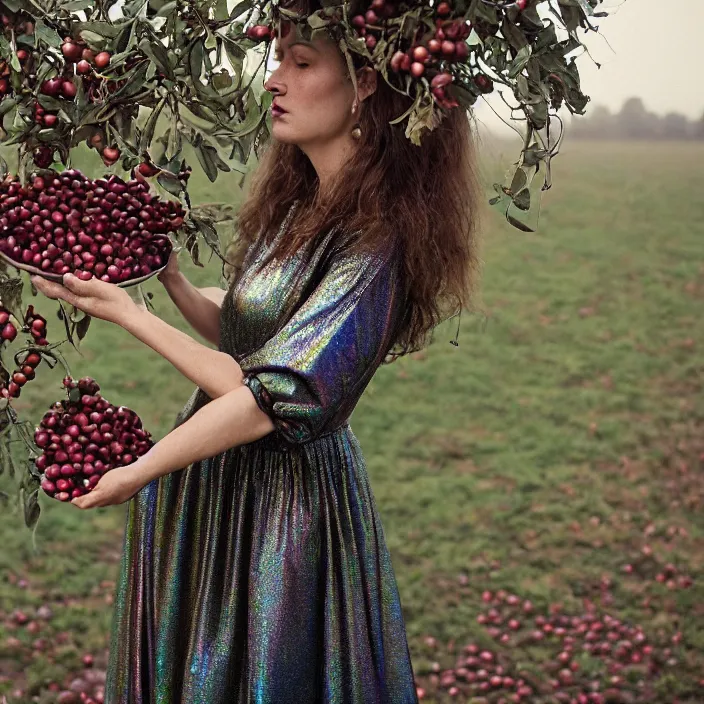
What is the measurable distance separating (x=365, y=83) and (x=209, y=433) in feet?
1.68

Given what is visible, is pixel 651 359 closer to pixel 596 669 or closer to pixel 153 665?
pixel 596 669

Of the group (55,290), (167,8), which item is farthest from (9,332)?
(167,8)

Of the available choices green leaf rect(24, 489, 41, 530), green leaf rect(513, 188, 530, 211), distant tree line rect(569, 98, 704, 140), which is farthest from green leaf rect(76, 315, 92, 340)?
distant tree line rect(569, 98, 704, 140)

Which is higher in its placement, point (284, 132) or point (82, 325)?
point (284, 132)

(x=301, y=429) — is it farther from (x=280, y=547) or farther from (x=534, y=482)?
(x=534, y=482)

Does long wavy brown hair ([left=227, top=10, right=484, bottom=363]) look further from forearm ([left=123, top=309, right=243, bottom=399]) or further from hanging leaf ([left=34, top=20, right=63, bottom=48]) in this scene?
hanging leaf ([left=34, top=20, right=63, bottom=48])

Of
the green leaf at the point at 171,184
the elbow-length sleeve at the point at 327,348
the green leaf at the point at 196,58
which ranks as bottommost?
the elbow-length sleeve at the point at 327,348

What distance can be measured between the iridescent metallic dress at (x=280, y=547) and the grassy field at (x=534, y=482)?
43cm

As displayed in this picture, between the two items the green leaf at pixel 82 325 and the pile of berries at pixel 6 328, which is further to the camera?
the green leaf at pixel 82 325

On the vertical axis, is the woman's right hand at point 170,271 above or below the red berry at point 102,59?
below

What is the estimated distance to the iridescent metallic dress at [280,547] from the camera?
1.37 meters

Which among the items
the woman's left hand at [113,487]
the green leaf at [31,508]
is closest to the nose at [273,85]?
the woman's left hand at [113,487]

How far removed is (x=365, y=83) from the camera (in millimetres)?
1429

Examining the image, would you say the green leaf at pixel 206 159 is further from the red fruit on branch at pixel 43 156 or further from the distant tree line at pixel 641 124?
the distant tree line at pixel 641 124
